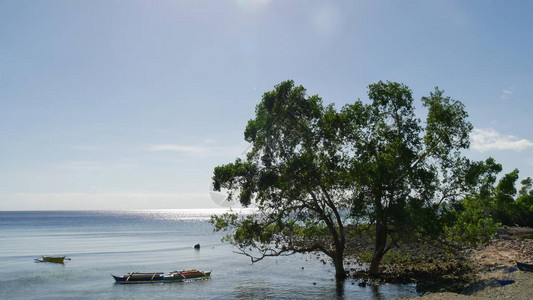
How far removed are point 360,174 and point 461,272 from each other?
44.1 feet

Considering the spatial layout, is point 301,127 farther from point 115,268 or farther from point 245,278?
point 115,268

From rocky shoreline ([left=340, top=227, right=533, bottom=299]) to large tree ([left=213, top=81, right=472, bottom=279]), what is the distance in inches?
149

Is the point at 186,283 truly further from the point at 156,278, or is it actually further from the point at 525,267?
the point at 525,267

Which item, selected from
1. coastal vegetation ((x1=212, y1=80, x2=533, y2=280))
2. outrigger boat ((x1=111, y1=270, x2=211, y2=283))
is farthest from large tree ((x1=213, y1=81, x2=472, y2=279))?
outrigger boat ((x1=111, y1=270, x2=211, y2=283))

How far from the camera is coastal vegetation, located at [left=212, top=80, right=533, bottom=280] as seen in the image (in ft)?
101

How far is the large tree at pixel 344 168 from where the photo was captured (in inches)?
1208

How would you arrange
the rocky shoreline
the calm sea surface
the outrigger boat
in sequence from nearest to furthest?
the rocky shoreline, the calm sea surface, the outrigger boat

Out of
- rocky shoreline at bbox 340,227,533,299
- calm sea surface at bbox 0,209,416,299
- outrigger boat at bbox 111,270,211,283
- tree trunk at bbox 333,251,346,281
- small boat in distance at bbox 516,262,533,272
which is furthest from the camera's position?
outrigger boat at bbox 111,270,211,283

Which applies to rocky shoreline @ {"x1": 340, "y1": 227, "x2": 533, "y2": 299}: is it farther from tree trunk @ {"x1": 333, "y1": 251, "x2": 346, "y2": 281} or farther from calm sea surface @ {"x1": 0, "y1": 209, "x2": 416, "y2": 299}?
calm sea surface @ {"x1": 0, "y1": 209, "x2": 416, "y2": 299}

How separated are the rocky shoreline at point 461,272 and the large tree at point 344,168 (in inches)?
149

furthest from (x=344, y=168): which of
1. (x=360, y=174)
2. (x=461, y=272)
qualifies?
(x=461, y=272)

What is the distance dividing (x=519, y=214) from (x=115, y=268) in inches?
2928

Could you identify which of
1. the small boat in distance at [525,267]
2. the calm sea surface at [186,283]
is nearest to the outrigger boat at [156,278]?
the calm sea surface at [186,283]

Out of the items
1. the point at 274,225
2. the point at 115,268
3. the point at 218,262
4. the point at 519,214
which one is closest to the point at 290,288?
the point at 274,225
